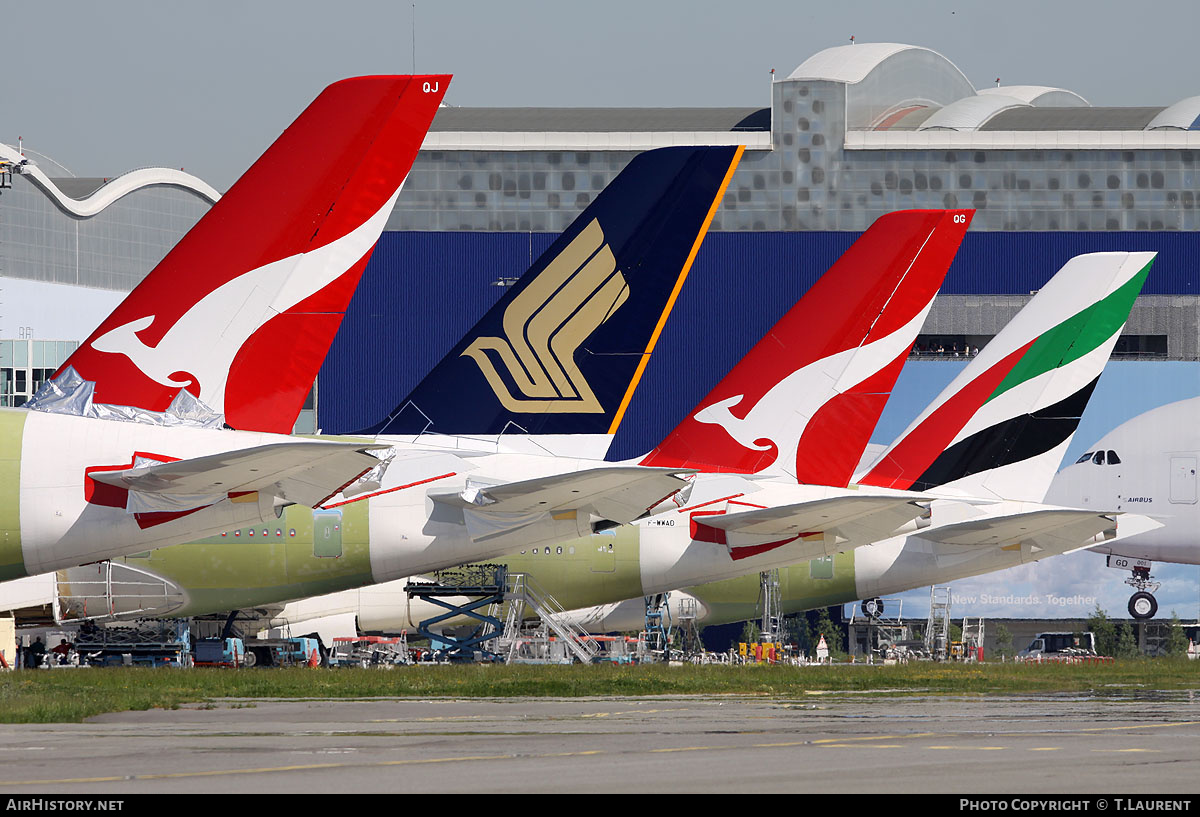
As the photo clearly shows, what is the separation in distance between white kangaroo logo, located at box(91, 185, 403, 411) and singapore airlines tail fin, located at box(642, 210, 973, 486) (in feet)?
42.8

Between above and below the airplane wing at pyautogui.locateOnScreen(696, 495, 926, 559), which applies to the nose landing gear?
below

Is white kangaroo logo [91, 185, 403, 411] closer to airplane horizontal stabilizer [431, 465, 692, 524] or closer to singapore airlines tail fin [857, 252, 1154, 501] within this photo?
airplane horizontal stabilizer [431, 465, 692, 524]

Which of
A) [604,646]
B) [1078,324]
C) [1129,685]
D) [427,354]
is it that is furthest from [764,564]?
[427,354]

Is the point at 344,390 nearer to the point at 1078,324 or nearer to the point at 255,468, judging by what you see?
the point at 1078,324

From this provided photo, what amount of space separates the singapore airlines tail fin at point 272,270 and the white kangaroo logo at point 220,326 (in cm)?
1

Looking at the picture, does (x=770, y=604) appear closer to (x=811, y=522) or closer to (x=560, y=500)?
(x=811, y=522)

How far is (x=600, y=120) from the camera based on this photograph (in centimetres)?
8425

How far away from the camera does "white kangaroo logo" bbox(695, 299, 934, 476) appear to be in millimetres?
35375

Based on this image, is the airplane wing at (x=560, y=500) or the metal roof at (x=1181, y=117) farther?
the metal roof at (x=1181, y=117)

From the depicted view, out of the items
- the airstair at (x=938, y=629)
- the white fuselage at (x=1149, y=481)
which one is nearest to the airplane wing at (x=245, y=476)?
the airstair at (x=938, y=629)

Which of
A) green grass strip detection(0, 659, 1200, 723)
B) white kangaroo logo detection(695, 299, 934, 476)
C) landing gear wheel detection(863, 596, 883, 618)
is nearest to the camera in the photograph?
green grass strip detection(0, 659, 1200, 723)

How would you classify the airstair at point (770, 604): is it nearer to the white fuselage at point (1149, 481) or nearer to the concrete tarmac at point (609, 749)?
the concrete tarmac at point (609, 749)

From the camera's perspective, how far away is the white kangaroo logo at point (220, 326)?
23016 millimetres

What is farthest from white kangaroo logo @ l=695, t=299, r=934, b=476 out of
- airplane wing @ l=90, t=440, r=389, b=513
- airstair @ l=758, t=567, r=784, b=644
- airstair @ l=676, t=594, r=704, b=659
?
airplane wing @ l=90, t=440, r=389, b=513
